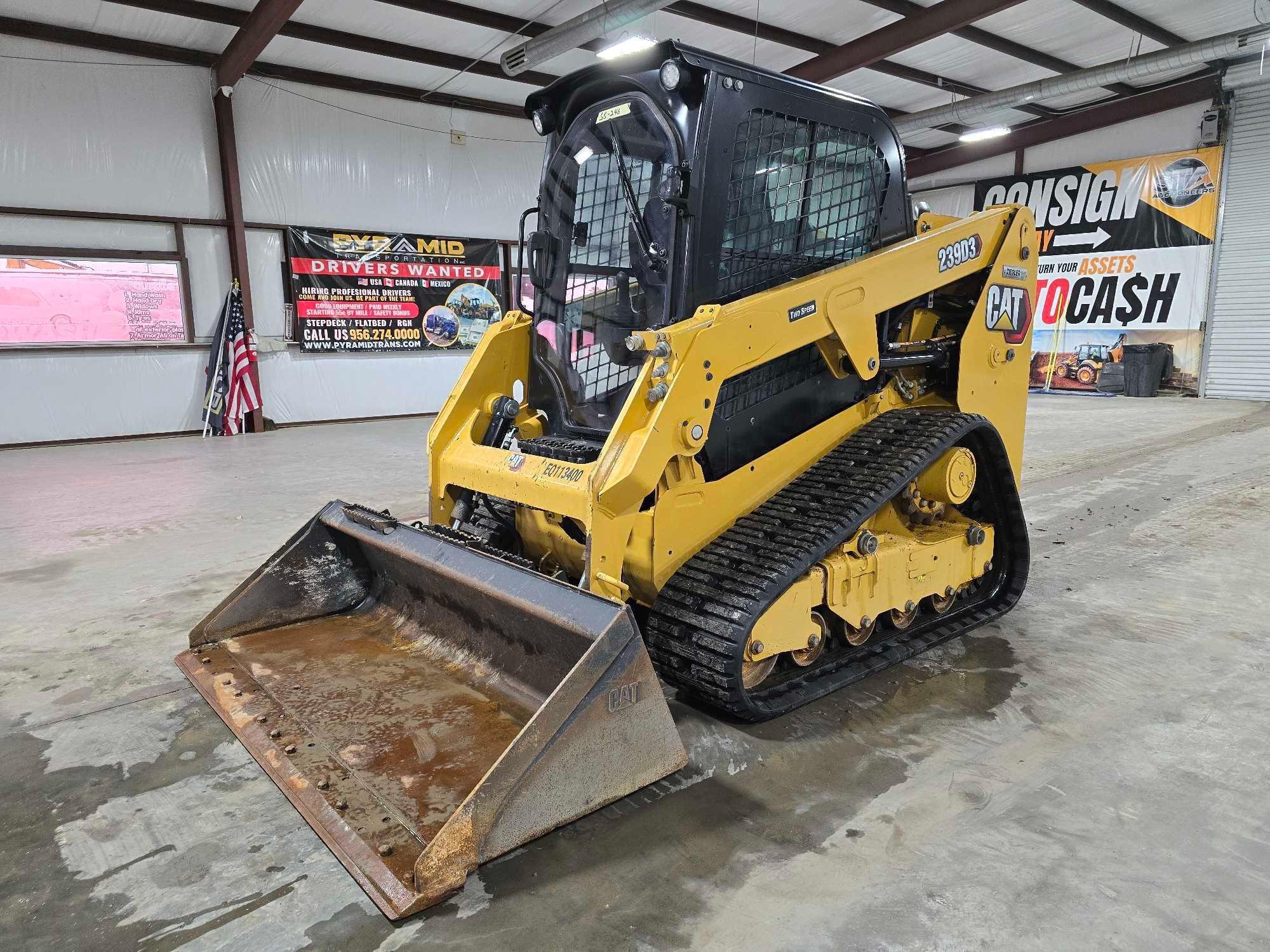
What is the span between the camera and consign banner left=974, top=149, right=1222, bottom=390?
14.5 meters

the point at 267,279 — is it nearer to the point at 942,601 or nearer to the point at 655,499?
the point at 655,499

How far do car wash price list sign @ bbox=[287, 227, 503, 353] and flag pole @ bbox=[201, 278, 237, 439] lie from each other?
37.2 inches

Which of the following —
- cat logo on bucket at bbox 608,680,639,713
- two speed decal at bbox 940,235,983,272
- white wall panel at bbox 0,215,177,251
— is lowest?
cat logo on bucket at bbox 608,680,639,713

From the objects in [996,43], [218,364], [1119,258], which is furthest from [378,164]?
[1119,258]

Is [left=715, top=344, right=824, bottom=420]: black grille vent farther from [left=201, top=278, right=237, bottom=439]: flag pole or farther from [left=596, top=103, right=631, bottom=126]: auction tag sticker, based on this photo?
[left=201, top=278, right=237, bottom=439]: flag pole

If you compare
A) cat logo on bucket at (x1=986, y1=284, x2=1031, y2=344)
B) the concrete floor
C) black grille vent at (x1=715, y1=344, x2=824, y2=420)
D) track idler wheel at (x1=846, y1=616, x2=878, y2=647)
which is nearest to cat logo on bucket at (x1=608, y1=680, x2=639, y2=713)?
the concrete floor

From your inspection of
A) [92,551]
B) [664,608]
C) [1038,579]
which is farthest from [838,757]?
[92,551]

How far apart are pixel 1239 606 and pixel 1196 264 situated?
43.4ft

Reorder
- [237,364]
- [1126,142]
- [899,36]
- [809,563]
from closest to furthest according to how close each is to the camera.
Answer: [809,563]
[899,36]
[237,364]
[1126,142]

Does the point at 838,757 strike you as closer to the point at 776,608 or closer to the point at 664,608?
the point at 776,608

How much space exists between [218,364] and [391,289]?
9.33 feet

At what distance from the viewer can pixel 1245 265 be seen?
46.0ft

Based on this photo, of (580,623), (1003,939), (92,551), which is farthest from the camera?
(92,551)

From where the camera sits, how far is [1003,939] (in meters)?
1.84
